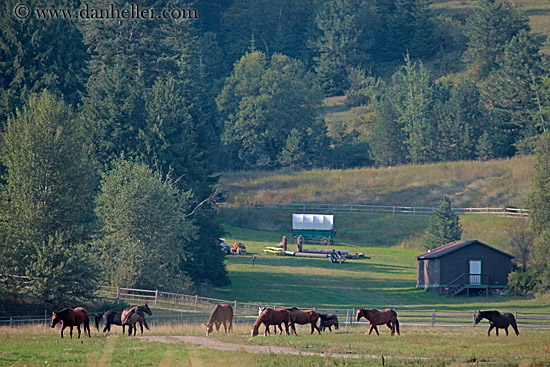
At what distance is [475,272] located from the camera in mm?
67625

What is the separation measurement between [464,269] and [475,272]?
116 cm

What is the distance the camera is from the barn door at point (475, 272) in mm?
67250

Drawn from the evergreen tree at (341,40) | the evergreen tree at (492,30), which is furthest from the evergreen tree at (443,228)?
the evergreen tree at (341,40)

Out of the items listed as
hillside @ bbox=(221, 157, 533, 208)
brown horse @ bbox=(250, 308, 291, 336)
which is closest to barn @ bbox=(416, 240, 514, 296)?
hillside @ bbox=(221, 157, 533, 208)

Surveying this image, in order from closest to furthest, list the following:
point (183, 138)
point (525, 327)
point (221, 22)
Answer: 1. point (525, 327)
2. point (183, 138)
3. point (221, 22)

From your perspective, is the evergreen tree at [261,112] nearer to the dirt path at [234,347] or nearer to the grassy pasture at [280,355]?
the grassy pasture at [280,355]

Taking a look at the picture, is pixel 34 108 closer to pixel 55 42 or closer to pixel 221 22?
pixel 55 42

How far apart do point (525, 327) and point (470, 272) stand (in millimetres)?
21423

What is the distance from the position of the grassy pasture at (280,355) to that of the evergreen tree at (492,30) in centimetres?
10910

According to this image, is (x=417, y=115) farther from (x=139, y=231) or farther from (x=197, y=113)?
(x=139, y=231)

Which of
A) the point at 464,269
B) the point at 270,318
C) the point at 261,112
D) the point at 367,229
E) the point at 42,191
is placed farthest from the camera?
the point at 261,112

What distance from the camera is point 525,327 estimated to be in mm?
46125

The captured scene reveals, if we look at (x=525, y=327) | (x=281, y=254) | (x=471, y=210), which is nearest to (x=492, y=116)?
(x=471, y=210)

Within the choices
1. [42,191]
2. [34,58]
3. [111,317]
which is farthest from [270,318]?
[34,58]
